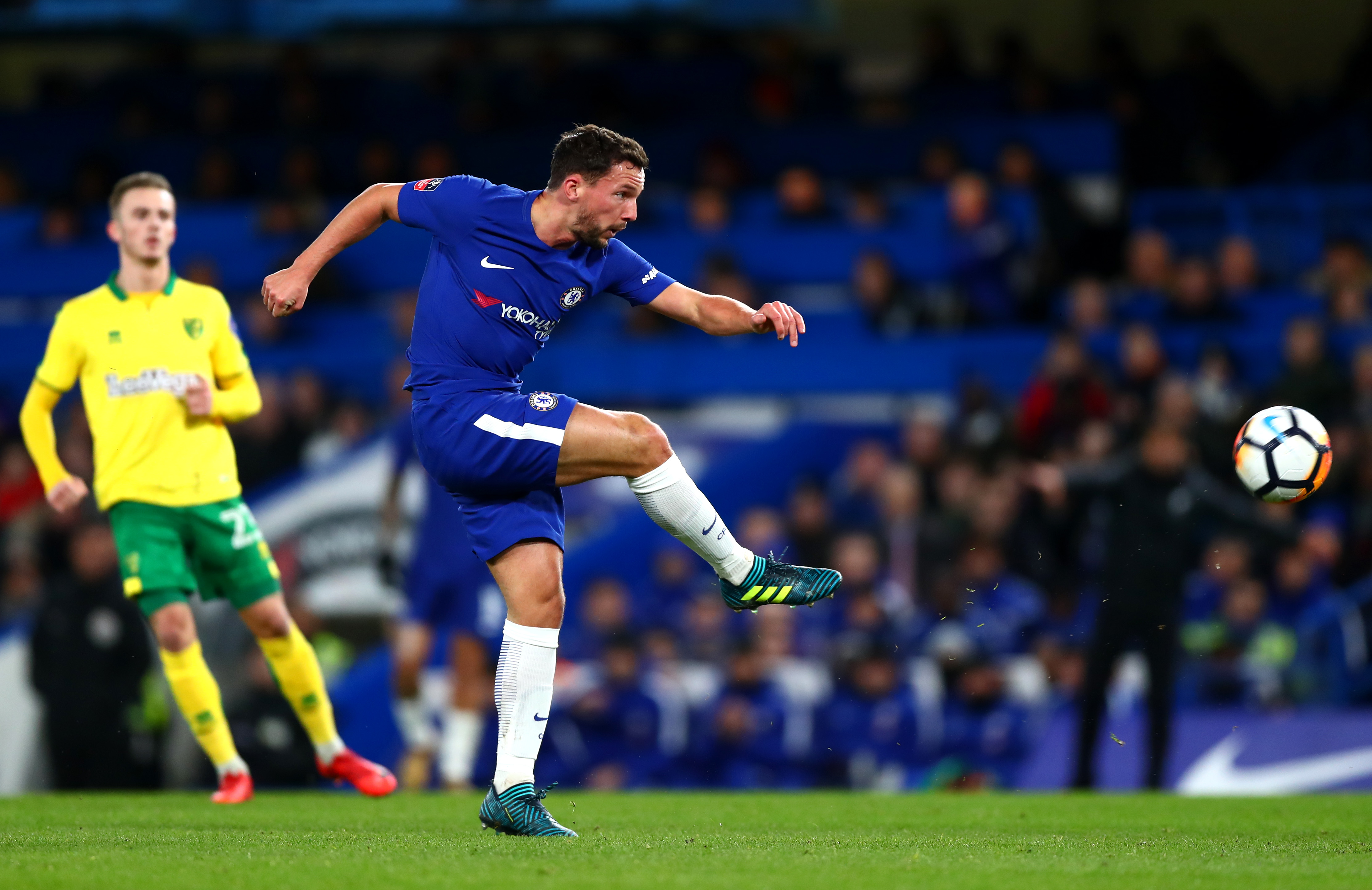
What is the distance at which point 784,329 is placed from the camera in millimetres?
5848

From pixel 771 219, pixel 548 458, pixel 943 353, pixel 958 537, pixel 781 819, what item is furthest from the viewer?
pixel 771 219

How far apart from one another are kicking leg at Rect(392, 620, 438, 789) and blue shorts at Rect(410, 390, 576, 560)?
461cm

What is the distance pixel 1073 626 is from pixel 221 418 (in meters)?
5.90

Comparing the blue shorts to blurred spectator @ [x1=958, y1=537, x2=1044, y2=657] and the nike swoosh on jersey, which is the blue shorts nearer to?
the nike swoosh on jersey

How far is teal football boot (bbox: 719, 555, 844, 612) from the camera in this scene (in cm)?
597

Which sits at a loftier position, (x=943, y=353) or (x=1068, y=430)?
(x=943, y=353)

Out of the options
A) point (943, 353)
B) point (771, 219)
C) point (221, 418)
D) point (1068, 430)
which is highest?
point (771, 219)

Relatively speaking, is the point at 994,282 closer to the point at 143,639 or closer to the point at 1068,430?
the point at 1068,430

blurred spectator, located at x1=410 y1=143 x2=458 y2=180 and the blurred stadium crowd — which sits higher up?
blurred spectator, located at x1=410 y1=143 x2=458 y2=180

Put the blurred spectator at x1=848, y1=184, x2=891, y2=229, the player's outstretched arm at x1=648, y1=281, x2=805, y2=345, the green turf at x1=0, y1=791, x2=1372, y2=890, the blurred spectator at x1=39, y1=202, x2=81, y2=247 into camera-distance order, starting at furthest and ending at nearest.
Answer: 1. the blurred spectator at x1=39, y1=202, x2=81, y2=247
2. the blurred spectator at x1=848, y1=184, x2=891, y2=229
3. the player's outstretched arm at x1=648, y1=281, x2=805, y2=345
4. the green turf at x1=0, y1=791, x2=1372, y2=890

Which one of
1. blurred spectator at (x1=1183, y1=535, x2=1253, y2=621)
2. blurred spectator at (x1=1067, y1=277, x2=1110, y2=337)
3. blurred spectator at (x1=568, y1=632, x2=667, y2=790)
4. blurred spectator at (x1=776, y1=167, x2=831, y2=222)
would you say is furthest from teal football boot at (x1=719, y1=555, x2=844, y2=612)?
blurred spectator at (x1=776, y1=167, x2=831, y2=222)

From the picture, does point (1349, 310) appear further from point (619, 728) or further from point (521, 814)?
point (521, 814)

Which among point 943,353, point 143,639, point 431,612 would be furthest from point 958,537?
point 143,639

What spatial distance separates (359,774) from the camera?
7551mm
